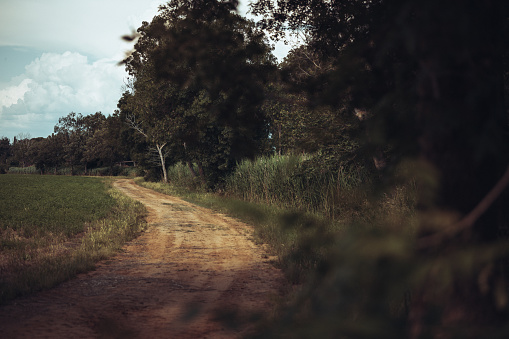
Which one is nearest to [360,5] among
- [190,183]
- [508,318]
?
[508,318]

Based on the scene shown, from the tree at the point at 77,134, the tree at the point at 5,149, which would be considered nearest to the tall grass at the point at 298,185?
the tree at the point at 77,134

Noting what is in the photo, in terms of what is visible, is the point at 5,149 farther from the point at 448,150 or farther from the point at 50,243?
the point at 448,150

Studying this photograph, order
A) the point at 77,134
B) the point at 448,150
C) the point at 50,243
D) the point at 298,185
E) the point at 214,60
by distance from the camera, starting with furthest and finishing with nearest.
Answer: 1. the point at 77,134
2. the point at 298,185
3. the point at 50,243
4. the point at 214,60
5. the point at 448,150

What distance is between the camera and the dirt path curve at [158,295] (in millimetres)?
3861

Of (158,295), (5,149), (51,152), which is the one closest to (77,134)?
(51,152)

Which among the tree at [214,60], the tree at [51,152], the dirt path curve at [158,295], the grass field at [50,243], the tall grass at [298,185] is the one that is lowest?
the dirt path curve at [158,295]

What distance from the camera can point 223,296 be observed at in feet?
16.9

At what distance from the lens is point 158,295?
17.3ft

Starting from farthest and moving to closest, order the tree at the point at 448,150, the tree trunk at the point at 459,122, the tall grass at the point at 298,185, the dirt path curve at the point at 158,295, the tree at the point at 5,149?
the tree at the point at 5,149 → the tall grass at the point at 298,185 → the dirt path curve at the point at 158,295 → the tree trunk at the point at 459,122 → the tree at the point at 448,150

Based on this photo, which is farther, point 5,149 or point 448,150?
point 5,149

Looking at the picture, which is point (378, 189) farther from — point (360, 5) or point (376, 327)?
point (360, 5)

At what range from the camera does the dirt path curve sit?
12.7 feet

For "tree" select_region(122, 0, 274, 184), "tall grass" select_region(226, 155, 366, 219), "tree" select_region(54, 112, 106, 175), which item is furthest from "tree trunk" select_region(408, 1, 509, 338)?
"tree" select_region(54, 112, 106, 175)

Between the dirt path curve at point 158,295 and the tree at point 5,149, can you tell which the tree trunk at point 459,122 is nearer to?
the dirt path curve at point 158,295
